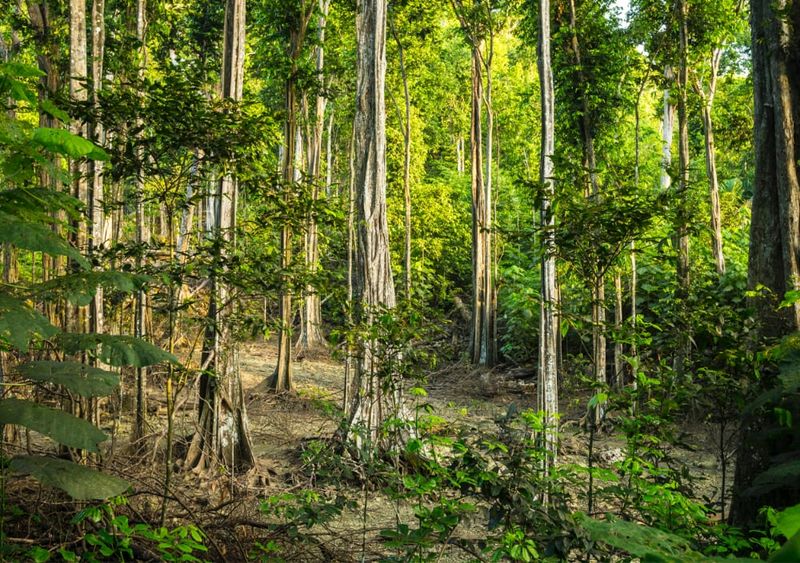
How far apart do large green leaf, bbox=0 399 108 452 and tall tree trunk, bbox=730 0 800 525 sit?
4.69 m

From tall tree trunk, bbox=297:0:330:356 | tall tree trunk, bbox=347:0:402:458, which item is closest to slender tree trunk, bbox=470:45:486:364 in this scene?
tall tree trunk, bbox=297:0:330:356

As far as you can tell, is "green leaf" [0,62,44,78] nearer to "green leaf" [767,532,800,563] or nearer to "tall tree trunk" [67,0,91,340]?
"green leaf" [767,532,800,563]

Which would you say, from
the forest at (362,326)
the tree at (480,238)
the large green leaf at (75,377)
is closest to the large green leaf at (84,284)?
the forest at (362,326)

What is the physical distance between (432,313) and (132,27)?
10.00 m

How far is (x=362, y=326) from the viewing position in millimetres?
5168

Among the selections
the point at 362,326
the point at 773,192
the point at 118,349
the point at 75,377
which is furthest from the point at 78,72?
the point at 773,192

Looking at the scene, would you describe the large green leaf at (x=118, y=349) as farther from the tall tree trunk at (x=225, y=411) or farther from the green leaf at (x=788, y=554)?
the tall tree trunk at (x=225, y=411)

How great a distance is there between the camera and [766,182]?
17.2 feet

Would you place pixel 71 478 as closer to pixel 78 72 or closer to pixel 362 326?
pixel 362 326

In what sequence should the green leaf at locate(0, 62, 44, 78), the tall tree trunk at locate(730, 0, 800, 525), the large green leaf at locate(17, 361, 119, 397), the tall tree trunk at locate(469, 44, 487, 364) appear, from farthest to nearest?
the tall tree trunk at locate(469, 44, 487, 364) → the tall tree trunk at locate(730, 0, 800, 525) → the green leaf at locate(0, 62, 44, 78) → the large green leaf at locate(17, 361, 119, 397)

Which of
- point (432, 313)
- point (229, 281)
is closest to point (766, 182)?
point (432, 313)

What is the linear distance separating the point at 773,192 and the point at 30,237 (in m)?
5.57

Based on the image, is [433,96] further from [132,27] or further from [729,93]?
[132,27]

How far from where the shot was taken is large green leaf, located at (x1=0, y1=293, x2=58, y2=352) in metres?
1.73
